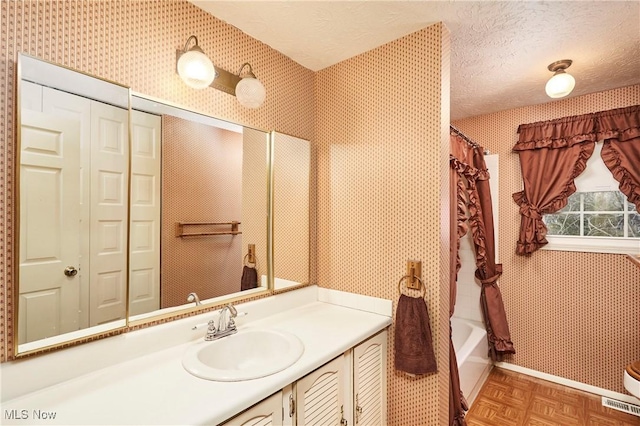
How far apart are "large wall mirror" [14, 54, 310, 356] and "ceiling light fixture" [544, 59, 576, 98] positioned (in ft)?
5.67

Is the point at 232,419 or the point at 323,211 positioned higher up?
the point at 323,211

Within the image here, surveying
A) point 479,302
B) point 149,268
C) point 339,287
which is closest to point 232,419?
point 149,268

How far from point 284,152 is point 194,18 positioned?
0.79 meters

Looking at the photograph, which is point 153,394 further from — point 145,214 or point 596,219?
point 596,219

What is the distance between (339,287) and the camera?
195 centimetres

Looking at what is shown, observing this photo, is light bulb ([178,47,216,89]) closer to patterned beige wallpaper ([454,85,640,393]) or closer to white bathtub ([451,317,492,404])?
white bathtub ([451,317,492,404])

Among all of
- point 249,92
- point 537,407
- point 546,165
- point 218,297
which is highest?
point 249,92

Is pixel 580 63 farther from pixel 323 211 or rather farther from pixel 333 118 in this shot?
pixel 323 211

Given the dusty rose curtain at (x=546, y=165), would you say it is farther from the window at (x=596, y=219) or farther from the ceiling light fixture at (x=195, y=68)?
the ceiling light fixture at (x=195, y=68)

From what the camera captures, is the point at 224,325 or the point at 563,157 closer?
the point at 224,325

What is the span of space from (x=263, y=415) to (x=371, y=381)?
2.50 ft

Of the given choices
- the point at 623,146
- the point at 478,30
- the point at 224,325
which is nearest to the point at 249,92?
the point at 224,325

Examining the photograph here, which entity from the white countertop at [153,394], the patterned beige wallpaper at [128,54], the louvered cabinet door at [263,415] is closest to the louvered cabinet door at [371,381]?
the white countertop at [153,394]

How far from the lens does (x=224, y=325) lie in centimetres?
142
